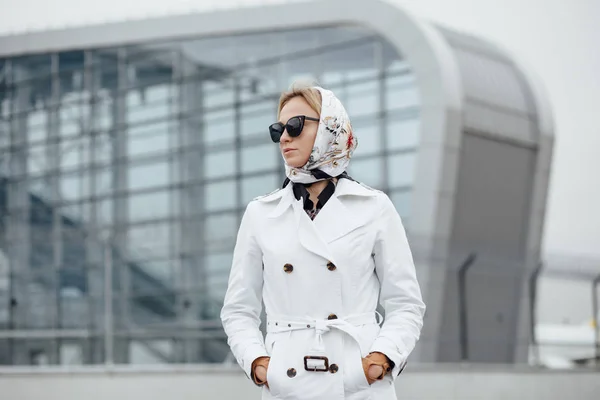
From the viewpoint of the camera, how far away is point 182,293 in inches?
1072

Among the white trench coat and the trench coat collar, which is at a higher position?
the trench coat collar

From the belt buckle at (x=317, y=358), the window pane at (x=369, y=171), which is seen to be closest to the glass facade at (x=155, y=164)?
the window pane at (x=369, y=171)

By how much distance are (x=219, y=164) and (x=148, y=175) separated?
71.8 inches

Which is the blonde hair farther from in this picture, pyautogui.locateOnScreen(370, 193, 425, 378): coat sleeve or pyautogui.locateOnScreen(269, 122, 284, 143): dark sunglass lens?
pyautogui.locateOnScreen(370, 193, 425, 378): coat sleeve

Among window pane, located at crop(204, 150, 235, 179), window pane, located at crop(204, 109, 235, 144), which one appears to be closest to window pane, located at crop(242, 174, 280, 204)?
window pane, located at crop(204, 150, 235, 179)

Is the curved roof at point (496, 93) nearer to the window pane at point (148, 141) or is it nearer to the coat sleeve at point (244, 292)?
the window pane at point (148, 141)

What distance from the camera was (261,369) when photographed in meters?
3.81

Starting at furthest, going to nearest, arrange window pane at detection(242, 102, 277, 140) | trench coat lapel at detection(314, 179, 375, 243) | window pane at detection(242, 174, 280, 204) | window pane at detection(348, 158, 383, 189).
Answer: window pane at detection(242, 102, 277, 140)
window pane at detection(242, 174, 280, 204)
window pane at detection(348, 158, 383, 189)
trench coat lapel at detection(314, 179, 375, 243)

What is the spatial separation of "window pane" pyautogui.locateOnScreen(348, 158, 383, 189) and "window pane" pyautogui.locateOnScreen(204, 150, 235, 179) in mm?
3027

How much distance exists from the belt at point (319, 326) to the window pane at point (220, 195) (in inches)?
914

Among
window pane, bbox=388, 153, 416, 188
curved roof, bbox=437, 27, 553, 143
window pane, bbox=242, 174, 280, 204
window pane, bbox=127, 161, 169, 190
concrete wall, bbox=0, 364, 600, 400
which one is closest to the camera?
concrete wall, bbox=0, 364, 600, 400

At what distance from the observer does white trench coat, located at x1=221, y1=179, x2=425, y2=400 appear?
12.4ft

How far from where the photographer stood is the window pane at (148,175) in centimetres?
2812

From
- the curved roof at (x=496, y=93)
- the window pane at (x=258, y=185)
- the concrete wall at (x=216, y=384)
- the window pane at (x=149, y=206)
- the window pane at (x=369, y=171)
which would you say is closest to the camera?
the concrete wall at (x=216, y=384)
